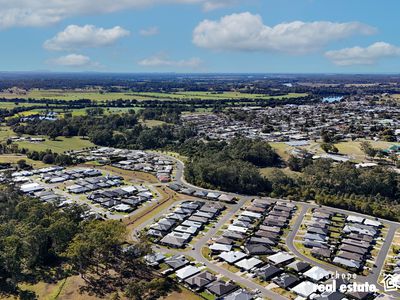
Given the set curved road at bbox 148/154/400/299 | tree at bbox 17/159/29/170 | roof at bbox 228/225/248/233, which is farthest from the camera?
tree at bbox 17/159/29/170

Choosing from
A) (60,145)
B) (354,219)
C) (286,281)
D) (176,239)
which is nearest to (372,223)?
(354,219)

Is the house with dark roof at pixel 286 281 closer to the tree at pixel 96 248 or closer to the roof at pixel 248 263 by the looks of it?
the roof at pixel 248 263

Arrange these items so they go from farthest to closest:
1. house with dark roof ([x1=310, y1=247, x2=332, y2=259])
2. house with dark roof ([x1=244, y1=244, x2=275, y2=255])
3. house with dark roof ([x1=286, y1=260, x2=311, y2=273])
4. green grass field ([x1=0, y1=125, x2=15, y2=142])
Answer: green grass field ([x1=0, y1=125, x2=15, y2=142]), house with dark roof ([x1=244, y1=244, x2=275, y2=255]), house with dark roof ([x1=310, y1=247, x2=332, y2=259]), house with dark roof ([x1=286, y1=260, x2=311, y2=273])

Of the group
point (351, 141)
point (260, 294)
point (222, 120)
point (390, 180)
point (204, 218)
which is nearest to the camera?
point (260, 294)

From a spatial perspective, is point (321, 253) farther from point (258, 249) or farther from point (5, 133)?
point (5, 133)

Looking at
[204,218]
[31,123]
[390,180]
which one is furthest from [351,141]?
[31,123]

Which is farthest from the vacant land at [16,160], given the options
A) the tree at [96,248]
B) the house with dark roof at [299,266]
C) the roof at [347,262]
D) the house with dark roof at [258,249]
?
the roof at [347,262]

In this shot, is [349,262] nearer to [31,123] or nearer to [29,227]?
[29,227]

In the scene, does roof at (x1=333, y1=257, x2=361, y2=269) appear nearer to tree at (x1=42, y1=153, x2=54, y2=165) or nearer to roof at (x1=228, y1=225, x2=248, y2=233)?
roof at (x1=228, y1=225, x2=248, y2=233)

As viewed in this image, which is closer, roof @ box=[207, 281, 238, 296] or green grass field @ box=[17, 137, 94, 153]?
roof @ box=[207, 281, 238, 296]

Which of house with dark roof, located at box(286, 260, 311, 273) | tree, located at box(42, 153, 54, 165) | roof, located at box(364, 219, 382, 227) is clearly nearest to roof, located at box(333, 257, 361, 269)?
house with dark roof, located at box(286, 260, 311, 273)
